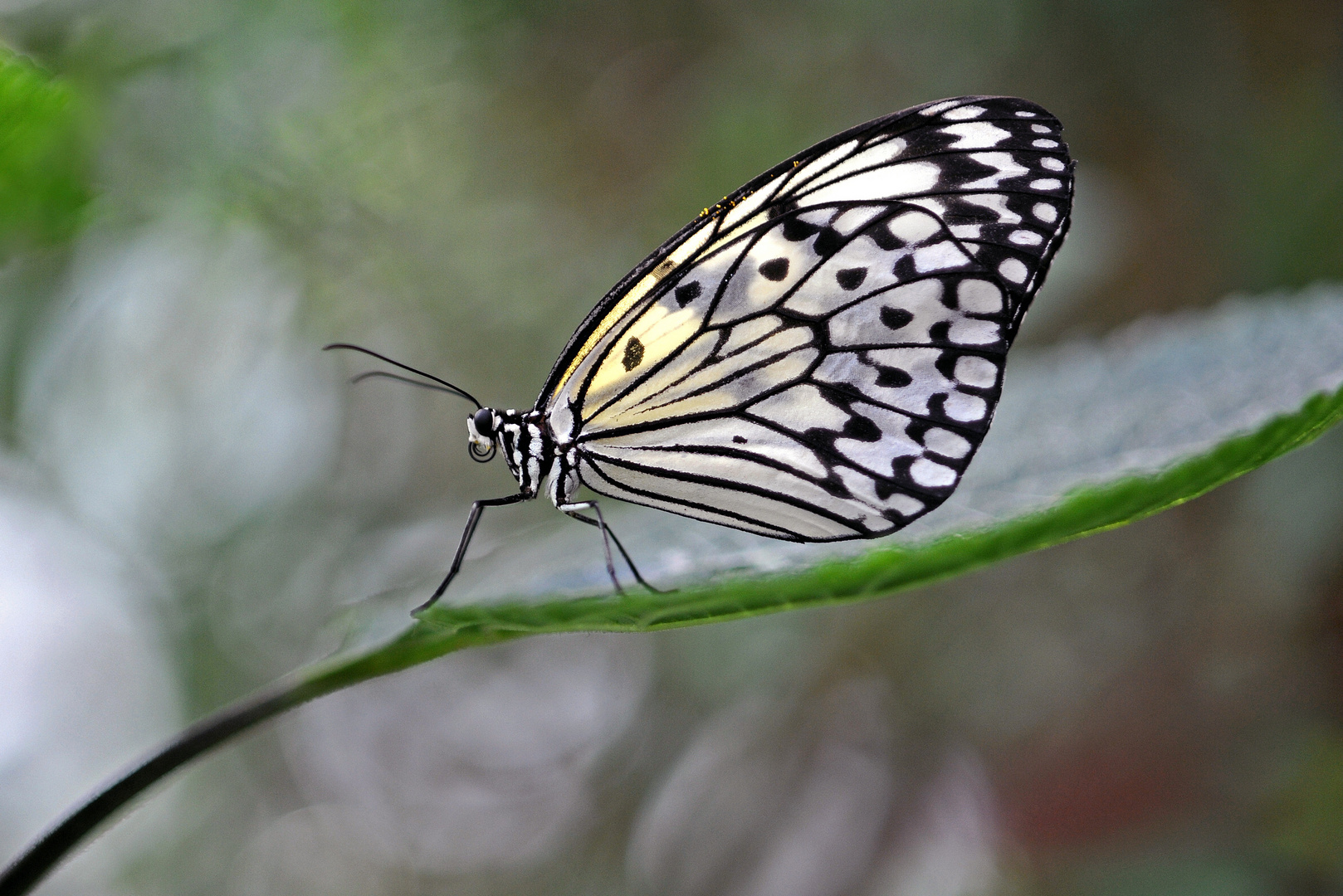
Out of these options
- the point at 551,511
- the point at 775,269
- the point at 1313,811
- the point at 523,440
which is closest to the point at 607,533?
the point at 523,440

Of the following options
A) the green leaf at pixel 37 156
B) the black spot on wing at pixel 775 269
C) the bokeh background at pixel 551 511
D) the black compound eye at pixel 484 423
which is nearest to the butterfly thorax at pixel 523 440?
the black compound eye at pixel 484 423

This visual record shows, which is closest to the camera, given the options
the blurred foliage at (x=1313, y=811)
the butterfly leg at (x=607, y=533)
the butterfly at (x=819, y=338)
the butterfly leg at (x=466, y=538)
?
the butterfly leg at (x=607, y=533)

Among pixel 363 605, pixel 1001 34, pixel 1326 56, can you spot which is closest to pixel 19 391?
pixel 363 605

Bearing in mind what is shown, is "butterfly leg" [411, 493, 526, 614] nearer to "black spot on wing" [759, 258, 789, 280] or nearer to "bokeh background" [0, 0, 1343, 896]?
"bokeh background" [0, 0, 1343, 896]

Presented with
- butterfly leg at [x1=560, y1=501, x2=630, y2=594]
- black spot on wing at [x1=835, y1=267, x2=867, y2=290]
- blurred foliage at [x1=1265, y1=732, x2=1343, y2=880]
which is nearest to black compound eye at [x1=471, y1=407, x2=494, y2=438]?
butterfly leg at [x1=560, y1=501, x2=630, y2=594]

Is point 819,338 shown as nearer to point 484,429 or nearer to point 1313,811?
point 484,429

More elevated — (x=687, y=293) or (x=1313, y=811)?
(x=687, y=293)

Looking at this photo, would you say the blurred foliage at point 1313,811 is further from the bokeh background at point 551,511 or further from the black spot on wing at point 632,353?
the black spot on wing at point 632,353
